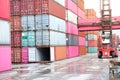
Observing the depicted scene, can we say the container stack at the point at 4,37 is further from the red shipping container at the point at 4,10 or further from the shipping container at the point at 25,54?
the shipping container at the point at 25,54

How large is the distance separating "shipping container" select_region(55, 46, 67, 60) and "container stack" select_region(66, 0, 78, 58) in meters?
2.73

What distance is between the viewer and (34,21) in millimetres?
36156

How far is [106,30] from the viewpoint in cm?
4441

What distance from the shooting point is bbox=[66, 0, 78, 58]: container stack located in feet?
151

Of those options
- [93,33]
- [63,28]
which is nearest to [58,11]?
[63,28]

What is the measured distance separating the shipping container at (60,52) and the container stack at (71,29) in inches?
107

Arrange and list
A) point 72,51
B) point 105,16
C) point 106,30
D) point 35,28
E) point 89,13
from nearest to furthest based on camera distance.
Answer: point 35,28 < point 105,16 < point 106,30 < point 72,51 < point 89,13

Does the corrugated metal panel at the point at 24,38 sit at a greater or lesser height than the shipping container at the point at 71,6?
lesser

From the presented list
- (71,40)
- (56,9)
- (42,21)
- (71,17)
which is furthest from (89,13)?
(42,21)

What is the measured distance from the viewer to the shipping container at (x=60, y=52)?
126 ft

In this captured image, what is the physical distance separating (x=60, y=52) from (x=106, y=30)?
8582 mm

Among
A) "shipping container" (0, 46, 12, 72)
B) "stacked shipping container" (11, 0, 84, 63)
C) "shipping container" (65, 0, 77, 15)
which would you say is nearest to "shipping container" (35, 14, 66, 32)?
"stacked shipping container" (11, 0, 84, 63)

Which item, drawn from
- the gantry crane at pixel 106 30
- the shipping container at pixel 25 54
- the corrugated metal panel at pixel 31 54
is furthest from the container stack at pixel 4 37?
the gantry crane at pixel 106 30

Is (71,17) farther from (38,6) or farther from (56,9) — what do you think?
(38,6)
